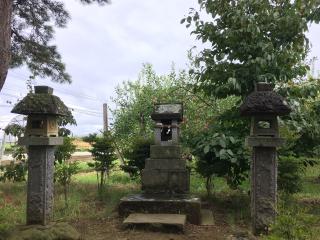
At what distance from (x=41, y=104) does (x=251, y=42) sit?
4359 mm

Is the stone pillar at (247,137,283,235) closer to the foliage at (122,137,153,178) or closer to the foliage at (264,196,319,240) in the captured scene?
the foliage at (264,196,319,240)

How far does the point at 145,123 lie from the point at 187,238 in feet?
35.4

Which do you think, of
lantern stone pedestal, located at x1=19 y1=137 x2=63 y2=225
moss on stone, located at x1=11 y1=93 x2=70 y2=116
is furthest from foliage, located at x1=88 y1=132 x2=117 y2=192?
lantern stone pedestal, located at x1=19 y1=137 x2=63 y2=225

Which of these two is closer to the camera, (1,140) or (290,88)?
(290,88)

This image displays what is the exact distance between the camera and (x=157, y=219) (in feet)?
21.9

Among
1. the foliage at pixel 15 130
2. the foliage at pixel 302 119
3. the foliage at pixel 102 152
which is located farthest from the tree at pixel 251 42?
the foliage at pixel 15 130

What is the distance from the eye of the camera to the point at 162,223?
646 cm

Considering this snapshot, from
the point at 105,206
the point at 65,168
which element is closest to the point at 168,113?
the point at 105,206

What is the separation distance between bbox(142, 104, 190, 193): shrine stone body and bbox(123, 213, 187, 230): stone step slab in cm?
130

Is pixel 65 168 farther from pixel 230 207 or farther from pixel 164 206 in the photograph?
pixel 230 207

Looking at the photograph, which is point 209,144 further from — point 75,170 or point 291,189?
point 75,170

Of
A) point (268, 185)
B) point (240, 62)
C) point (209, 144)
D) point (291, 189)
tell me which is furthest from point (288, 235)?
point (240, 62)

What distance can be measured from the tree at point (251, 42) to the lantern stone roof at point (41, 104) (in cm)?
318

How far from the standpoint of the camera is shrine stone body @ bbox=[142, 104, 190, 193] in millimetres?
8297
